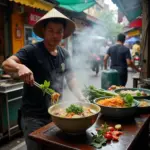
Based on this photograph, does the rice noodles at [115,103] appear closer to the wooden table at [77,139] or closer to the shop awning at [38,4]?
the wooden table at [77,139]

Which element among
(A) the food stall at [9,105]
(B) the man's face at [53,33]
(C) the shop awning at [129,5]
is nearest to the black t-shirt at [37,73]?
(B) the man's face at [53,33]

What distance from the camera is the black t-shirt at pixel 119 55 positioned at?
571 cm

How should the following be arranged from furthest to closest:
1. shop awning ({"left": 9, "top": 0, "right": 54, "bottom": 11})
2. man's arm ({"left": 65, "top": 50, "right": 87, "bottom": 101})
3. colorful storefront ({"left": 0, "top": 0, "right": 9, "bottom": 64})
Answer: colorful storefront ({"left": 0, "top": 0, "right": 9, "bottom": 64})
shop awning ({"left": 9, "top": 0, "right": 54, "bottom": 11})
man's arm ({"left": 65, "top": 50, "right": 87, "bottom": 101})

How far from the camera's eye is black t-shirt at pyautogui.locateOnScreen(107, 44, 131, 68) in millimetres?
5711

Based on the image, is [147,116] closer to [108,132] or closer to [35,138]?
[108,132]

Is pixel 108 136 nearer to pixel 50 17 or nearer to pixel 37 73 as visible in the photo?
pixel 37 73

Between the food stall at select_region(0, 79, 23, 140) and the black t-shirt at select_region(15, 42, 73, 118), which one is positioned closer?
the black t-shirt at select_region(15, 42, 73, 118)

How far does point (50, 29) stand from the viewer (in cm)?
231

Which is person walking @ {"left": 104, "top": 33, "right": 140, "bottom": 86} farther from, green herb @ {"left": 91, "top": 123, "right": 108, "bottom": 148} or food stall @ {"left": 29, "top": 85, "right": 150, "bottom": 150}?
green herb @ {"left": 91, "top": 123, "right": 108, "bottom": 148}

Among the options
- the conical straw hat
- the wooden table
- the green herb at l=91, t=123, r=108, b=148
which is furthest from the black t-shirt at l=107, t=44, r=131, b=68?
the green herb at l=91, t=123, r=108, b=148

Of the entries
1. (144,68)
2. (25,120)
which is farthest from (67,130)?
(144,68)

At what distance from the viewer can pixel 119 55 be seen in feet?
18.8

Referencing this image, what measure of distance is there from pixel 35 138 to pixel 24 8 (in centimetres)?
627

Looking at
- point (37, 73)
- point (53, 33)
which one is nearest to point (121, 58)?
point (53, 33)
